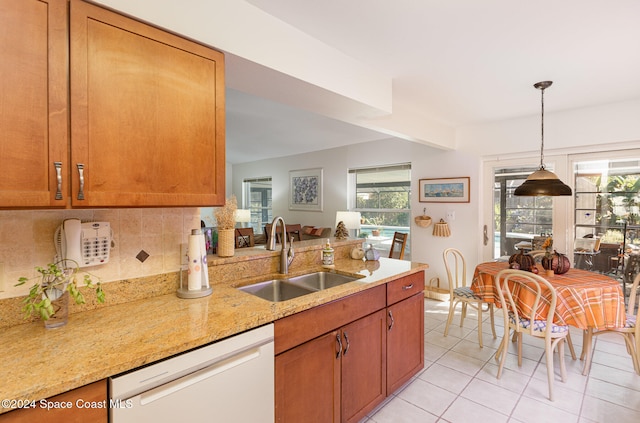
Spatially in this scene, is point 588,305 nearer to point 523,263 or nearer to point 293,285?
point 523,263

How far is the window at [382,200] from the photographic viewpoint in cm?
500

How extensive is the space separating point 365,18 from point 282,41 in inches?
20.0

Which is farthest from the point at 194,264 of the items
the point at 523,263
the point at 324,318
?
the point at 523,263

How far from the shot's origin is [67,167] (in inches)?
44.3

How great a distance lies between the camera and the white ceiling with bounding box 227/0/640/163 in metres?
1.73

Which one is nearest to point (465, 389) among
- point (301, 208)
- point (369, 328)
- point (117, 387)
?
point (369, 328)

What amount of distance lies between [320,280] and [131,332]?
1341 mm

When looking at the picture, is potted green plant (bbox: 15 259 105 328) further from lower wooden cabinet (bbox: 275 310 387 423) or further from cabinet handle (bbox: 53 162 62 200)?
lower wooden cabinet (bbox: 275 310 387 423)

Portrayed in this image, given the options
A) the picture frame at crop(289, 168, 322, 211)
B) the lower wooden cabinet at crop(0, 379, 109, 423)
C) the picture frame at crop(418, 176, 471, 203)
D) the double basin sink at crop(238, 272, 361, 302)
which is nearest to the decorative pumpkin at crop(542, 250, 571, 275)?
the picture frame at crop(418, 176, 471, 203)

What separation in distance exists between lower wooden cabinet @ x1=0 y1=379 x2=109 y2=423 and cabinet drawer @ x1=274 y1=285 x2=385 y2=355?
2.17 feet

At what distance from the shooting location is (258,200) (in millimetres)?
7871

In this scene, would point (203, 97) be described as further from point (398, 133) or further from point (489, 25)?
point (398, 133)

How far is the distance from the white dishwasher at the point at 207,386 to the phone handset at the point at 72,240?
70 cm

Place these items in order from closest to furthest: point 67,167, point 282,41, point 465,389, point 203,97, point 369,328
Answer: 1. point 67,167
2. point 203,97
3. point 282,41
4. point 369,328
5. point 465,389
